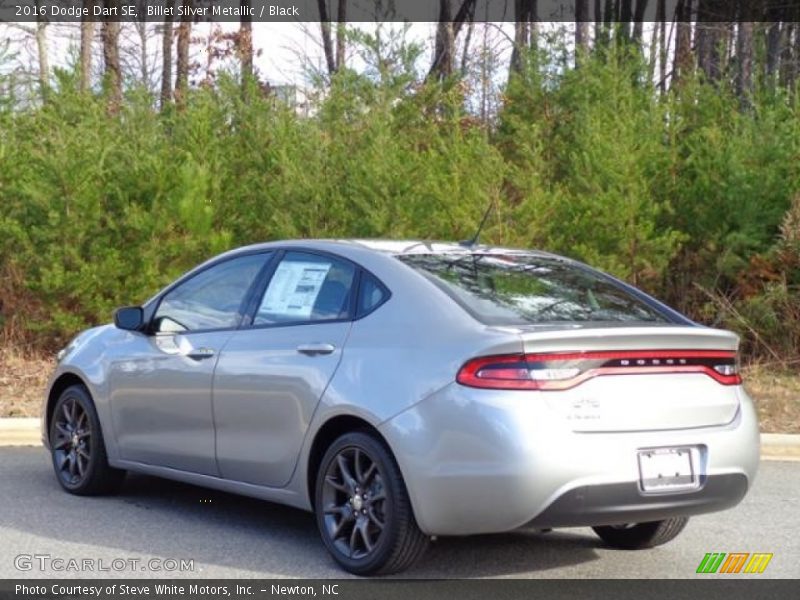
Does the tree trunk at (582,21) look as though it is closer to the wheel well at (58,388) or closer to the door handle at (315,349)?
the wheel well at (58,388)

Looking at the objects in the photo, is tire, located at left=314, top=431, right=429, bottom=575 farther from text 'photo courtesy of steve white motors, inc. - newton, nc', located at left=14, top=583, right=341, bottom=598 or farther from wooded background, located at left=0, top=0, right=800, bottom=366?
wooded background, located at left=0, top=0, right=800, bottom=366

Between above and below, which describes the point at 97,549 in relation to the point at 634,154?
below

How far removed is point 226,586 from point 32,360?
387 inches

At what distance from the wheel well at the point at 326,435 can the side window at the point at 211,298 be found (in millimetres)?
1063

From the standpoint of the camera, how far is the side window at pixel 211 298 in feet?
24.5

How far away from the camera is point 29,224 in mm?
15586

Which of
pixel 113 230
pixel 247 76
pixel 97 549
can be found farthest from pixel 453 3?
pixel 97 549

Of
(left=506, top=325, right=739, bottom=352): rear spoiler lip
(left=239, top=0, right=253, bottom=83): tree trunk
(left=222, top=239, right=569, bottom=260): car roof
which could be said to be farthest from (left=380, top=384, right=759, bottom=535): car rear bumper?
(left=239, top=0, right=253, bottom=83): tree trunk

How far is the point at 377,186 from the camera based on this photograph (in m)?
15.5

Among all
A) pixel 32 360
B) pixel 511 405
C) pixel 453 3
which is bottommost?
pixel 32 360

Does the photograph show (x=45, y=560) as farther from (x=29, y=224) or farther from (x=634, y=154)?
(x=634, y=154)

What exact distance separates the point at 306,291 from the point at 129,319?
1.44 metres

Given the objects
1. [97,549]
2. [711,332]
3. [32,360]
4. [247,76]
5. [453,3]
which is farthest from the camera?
[453,3]

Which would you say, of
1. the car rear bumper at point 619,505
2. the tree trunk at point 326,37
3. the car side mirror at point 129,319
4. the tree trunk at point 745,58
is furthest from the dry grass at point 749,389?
the tree trunk at point 326,37
